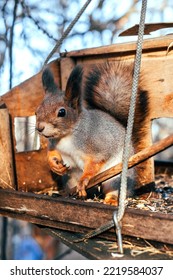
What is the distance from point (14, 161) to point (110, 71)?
2.42 feet

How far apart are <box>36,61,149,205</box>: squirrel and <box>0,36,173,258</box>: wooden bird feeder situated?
114 millimetres

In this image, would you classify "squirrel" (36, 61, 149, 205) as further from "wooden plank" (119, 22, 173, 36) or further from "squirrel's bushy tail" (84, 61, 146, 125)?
"wooden plank" (119, 22, 173, 36)

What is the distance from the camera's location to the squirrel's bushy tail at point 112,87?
2.69 meters

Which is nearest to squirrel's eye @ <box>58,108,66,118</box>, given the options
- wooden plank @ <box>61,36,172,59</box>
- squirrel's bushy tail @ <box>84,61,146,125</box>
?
squirrel's bushy tail @ <box>84,61,146,125</box>

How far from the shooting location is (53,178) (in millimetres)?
2992

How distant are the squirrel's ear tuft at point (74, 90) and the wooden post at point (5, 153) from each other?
36 cm

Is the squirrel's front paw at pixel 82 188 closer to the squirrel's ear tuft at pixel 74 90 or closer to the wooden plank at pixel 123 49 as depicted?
the squirrel's ear tuft at pixel 74 90

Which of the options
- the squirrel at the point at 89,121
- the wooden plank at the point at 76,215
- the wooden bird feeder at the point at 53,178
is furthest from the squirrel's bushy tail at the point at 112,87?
the wooden plank at the point at 76,215

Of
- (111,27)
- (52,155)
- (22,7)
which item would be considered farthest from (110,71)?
(111,27)

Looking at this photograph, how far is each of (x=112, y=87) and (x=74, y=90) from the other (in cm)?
28

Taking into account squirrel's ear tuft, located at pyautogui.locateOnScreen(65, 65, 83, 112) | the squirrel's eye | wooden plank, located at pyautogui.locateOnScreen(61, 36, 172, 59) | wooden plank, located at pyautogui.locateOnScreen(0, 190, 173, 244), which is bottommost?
wooden plank, located at pyautogui.locateOnScreen(0, 190, 173, 244)

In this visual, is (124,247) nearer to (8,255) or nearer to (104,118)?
(104,118)

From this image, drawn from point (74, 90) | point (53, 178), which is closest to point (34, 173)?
point (53, 178)

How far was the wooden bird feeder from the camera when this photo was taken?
1.86 meters
